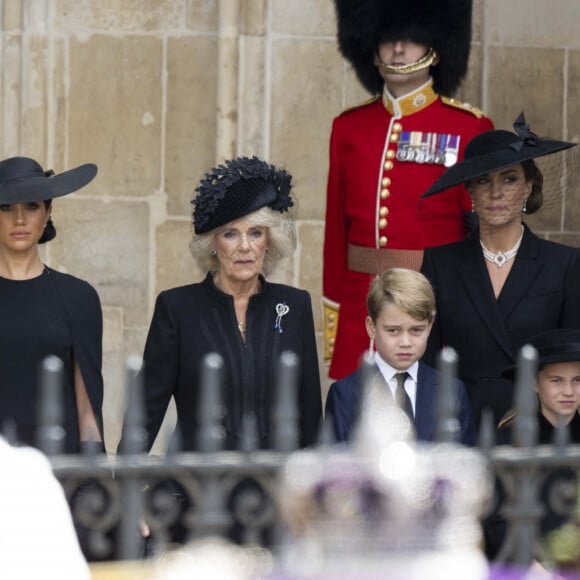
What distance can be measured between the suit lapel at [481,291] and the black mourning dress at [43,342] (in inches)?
42.9

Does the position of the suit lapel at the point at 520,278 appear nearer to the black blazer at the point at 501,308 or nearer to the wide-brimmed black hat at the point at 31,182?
the black blazer at the point at 501,308

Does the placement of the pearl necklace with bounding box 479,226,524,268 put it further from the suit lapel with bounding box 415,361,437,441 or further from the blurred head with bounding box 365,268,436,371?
the suit lapel with bounding box 415,361,437,441

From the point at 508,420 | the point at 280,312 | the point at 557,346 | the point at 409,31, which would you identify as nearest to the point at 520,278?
the point at 557,346

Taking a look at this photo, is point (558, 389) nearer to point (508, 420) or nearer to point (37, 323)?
point (508, 420)

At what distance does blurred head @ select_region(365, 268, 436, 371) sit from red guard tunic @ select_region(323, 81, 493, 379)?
103cm

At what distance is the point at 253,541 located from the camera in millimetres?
3730

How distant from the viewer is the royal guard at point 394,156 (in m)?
6.41

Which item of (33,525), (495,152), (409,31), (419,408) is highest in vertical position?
(409,31)

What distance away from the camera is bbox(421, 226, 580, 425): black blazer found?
5.64 meters

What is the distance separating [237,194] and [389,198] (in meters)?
1.11

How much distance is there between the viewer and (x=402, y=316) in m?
5.32

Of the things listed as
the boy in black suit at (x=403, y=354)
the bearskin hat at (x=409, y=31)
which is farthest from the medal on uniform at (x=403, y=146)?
the boy in black suit at (x=403, y=354)

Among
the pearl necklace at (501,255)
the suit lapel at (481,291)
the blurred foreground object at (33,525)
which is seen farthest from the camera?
the pearl necklace at (501,255)

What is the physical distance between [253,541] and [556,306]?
2.17 metres
